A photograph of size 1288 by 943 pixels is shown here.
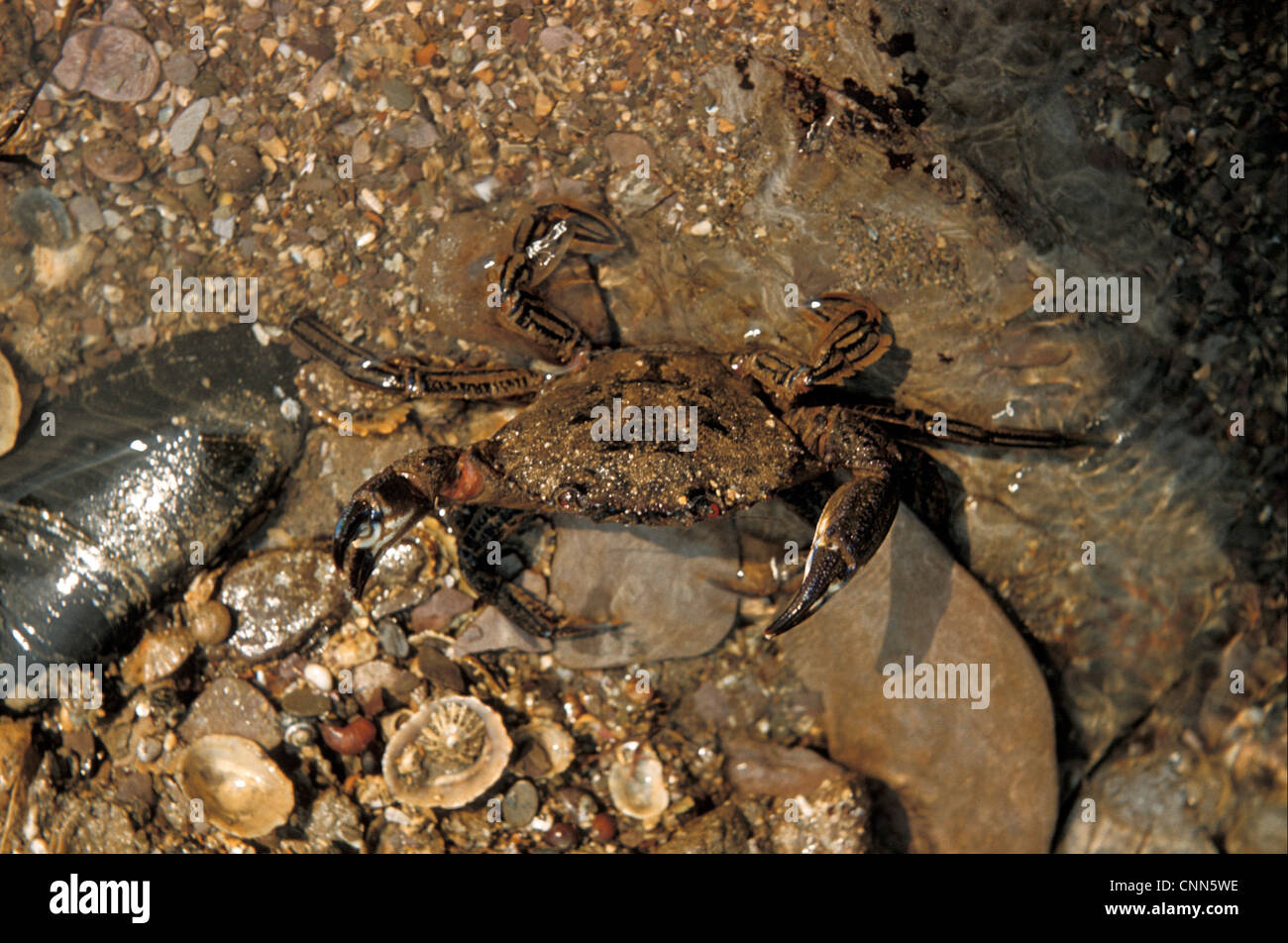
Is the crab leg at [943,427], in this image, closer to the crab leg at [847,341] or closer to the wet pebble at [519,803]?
the crab leg at [847,341]

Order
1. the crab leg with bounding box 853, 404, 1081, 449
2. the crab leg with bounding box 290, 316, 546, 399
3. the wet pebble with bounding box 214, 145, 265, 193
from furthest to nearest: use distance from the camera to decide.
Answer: the wet pebble with bounding box 214, 145, 265, 193 < the crab leg with bounding box 290, 316, 546, 399 < the crab leg with bounding box 853, 404, 1081, 449

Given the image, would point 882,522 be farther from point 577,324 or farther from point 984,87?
point 984,87

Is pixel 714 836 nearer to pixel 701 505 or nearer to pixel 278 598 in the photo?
pixel 701 505

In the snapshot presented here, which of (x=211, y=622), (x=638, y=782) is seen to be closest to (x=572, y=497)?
(x=638, y=782)

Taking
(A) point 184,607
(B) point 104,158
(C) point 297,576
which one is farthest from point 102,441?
(B) point 104,158

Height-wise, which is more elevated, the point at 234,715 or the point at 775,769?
the point at 234,715

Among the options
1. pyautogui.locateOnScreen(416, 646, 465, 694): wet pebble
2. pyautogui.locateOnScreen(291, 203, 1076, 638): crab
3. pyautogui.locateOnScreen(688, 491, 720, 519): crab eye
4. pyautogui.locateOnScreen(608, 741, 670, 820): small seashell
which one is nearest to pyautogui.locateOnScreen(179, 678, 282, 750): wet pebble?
pyautogui.locateOnScreen(416, 646, 465, 694): wet pebble

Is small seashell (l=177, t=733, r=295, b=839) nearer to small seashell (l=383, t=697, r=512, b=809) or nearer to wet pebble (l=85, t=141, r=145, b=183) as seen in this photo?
small seashell (l=383, t=697, r=512, b=809)
